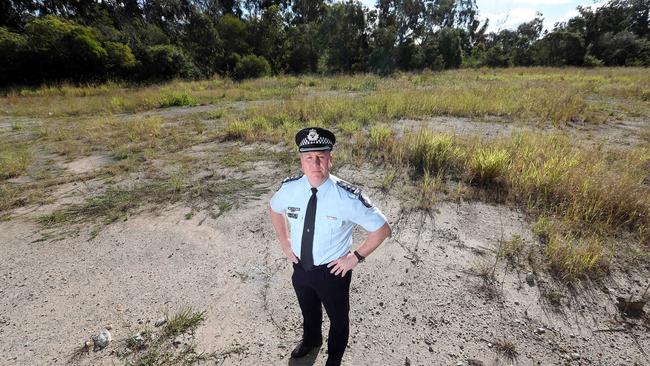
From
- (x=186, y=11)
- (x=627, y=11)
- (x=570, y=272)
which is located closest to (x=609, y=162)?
(x=570, y=272)

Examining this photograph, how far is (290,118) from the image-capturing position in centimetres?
815

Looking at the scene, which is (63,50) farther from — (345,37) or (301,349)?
(301,349)

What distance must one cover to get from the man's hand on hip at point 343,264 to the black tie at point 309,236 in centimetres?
12

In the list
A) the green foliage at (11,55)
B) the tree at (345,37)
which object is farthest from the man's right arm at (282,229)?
the tree at (345,37)

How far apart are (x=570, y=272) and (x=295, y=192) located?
2.62 meters

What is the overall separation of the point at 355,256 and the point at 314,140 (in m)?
0.66

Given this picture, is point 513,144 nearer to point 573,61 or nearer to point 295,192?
point 295,192

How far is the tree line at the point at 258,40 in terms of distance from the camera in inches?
659

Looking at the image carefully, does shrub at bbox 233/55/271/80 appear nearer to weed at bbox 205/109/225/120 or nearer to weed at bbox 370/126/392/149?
weed at bbox 205/109/225/120

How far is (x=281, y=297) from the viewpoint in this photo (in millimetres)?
2527

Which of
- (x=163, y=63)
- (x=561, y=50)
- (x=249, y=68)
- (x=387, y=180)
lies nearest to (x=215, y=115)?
(x=387, y=180)

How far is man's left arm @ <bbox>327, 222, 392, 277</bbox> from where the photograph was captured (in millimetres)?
1544

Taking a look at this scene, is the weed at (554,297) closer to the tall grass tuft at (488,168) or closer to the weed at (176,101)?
the tall grass tuft at (488,168)

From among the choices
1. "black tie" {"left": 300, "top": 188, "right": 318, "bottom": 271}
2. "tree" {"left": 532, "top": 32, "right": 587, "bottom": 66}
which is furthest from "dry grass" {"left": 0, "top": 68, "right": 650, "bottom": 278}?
"tree" {"left": 532, "top": 32, "right": 587, "bottom": 66}
